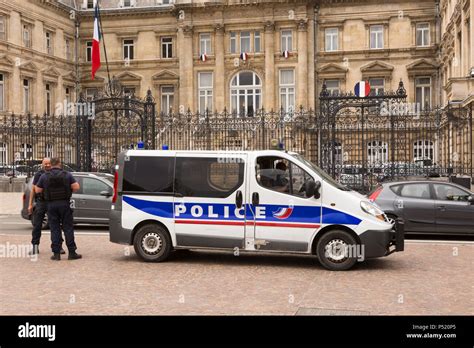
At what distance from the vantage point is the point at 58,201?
492 inches

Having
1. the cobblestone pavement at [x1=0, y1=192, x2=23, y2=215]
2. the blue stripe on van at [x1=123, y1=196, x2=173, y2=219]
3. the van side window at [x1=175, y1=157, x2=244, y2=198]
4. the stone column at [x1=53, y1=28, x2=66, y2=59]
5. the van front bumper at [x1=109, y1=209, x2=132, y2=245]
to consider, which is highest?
the stone column at [x1=53, y1=28, x2=66, y2=59]

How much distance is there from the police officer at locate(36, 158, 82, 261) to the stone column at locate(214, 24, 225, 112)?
127 feet

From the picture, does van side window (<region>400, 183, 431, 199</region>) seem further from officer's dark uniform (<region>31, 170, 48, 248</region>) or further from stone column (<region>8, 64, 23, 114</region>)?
stone column (<region>8, 64, 23, 114</region>)

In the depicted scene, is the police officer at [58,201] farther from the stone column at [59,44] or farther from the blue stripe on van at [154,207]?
the stone column at [59,44]

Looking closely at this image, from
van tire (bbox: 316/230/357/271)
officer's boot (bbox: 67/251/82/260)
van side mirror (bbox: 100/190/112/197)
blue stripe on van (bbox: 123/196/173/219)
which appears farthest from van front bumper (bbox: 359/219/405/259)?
van side mirror (bbox: 100/190/112/197)

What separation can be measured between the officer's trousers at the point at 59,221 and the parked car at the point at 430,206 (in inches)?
300

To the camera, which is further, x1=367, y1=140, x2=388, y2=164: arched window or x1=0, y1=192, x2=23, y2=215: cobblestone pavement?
x1=367, y1=140, x2=388, y2=164: arched window

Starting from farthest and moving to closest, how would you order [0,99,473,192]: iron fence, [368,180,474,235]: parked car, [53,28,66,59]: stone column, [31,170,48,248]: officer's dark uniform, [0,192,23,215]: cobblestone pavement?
[53,28,66,59]: stone column → [0,99,473,192]: iron fence → [0,192,23,215]: cobblestone pavement → [368,180,474,235]: parked car → [31,170,48,248]: officer's dark uniform

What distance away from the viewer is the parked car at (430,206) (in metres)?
15.4

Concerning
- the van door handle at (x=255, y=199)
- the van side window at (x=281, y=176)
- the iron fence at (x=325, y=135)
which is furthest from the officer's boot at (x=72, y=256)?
the iron fence at (x=325, y=135)

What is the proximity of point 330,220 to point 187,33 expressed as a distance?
138ft

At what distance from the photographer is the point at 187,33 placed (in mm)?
51344

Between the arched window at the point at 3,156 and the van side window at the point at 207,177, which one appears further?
the arched window at the point at 3,156

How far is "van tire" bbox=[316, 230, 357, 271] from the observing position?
11367 millimetres
